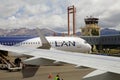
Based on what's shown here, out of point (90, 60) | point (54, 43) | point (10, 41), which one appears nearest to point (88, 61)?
point (90, 60)

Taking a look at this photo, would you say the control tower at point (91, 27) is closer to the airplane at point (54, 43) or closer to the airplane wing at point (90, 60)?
the airplane at point (54, 43)

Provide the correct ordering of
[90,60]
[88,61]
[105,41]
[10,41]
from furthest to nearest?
[105,41] < [10,41] < [90,60] < [88,61]

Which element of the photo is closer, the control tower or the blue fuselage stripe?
the blue fuselage stripe

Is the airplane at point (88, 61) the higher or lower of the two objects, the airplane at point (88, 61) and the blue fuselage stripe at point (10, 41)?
the lower

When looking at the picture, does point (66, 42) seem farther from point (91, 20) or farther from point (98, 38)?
point (91, 20)

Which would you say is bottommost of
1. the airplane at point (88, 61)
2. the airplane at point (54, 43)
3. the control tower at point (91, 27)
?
the airplane at point (88, 61)

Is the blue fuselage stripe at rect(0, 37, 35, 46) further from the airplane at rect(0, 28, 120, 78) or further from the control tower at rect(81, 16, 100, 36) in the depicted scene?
the control tower at rect(81, 16, 100, 36)

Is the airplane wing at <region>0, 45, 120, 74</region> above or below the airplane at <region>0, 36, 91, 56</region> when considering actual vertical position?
below

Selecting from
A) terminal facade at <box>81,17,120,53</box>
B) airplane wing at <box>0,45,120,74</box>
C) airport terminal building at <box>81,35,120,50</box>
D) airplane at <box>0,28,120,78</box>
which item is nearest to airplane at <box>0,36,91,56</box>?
airplane at <box>0,28,120,78</box>

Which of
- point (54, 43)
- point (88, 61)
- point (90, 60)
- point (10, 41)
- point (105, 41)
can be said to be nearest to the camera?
point (88, 61)

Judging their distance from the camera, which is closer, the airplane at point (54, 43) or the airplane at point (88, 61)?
the airplane at point (88, 61)

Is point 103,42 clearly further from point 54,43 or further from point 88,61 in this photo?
point 88,61

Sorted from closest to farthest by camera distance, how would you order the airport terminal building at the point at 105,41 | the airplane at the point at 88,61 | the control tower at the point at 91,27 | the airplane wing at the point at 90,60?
the airplane at the point at 88,61 < the airplane wing at the point at 90,60 < the airport terminal building at the point at 105,41 < the control tower at the point at 91,27

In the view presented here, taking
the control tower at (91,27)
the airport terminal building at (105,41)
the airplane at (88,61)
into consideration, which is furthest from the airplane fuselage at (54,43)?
the control tower at (91,27)
